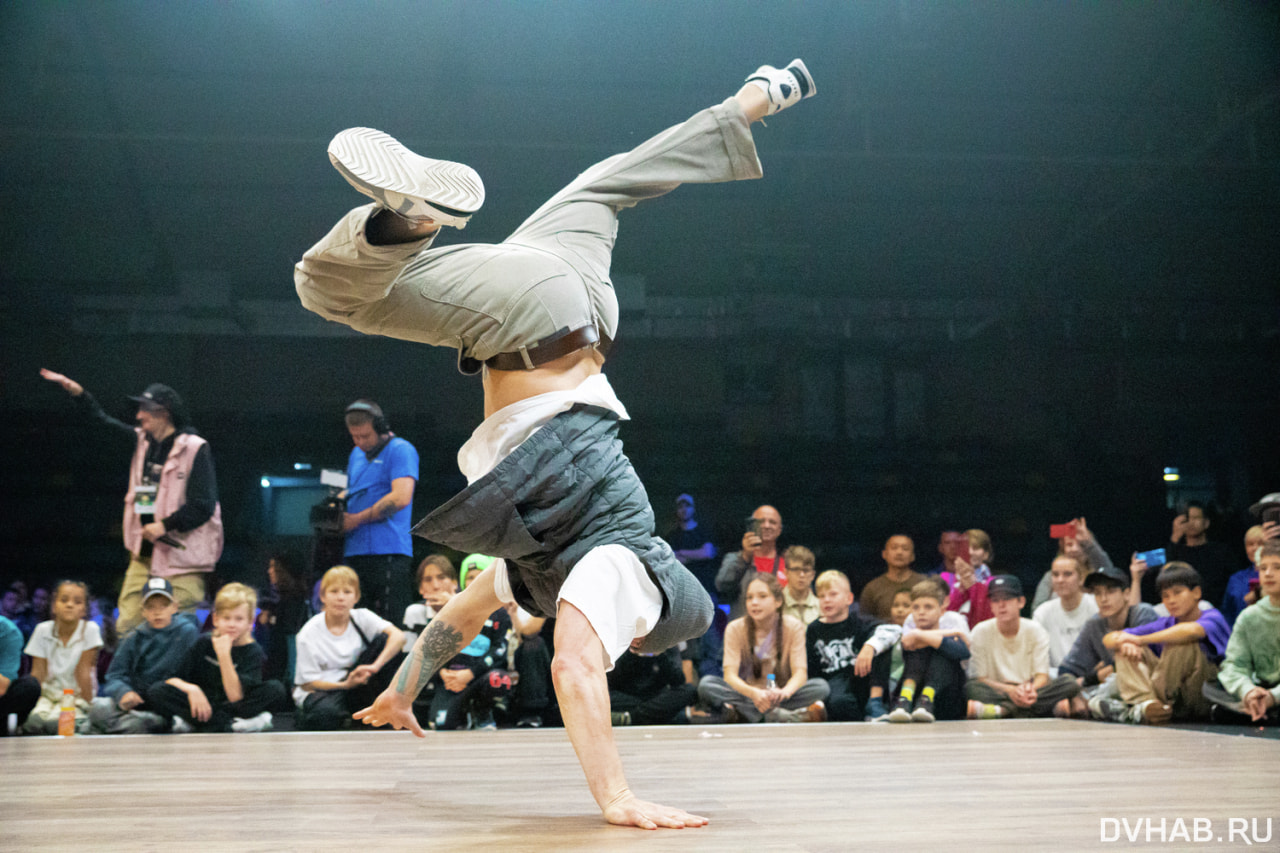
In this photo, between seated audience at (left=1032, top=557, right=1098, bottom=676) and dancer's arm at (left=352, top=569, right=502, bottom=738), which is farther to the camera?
seated audience at (left=1032, top=557, right=1098, bottom=676)

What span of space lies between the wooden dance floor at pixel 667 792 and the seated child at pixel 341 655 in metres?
0.79

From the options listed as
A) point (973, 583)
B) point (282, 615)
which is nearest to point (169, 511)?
point (282, 615)

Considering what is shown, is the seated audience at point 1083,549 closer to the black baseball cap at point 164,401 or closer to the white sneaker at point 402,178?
the black baseball cap at point 164,401

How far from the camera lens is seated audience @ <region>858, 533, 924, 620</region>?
4.42 meters

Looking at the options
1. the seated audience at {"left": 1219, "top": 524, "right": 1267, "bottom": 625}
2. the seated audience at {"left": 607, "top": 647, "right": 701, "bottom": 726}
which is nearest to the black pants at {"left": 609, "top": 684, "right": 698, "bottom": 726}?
the seated audience at {"left": 607, "top": 647, "right": 701, "bottom": 726}

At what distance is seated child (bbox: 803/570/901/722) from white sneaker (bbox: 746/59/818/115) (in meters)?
2.49

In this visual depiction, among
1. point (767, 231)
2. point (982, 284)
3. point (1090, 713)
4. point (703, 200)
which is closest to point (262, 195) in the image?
point (703, 200)

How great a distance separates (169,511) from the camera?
3.82 meters

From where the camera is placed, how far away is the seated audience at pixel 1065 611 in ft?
13.5

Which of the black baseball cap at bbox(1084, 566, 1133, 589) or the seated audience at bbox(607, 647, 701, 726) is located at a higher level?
the black baseball cap at bbox(1084, 566, 1133, 589)

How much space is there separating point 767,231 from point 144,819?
554 cm

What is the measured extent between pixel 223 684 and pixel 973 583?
302 cm

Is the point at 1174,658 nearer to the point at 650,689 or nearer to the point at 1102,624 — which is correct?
the point at 1102,624

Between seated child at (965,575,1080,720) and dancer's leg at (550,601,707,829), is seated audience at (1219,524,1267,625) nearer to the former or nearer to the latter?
seated child at (965,575,1080,720)
